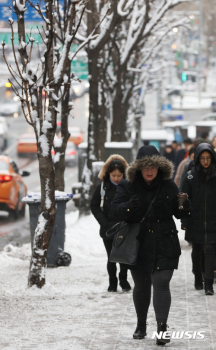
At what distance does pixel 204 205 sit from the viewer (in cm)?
770

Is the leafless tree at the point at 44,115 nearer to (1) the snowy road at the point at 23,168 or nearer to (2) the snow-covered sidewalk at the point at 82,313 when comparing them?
(2) the snow-covered sidewalk at the point at 82,313

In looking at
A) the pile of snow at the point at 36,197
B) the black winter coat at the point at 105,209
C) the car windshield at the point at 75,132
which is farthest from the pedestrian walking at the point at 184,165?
the car windshield at the point at 75,132

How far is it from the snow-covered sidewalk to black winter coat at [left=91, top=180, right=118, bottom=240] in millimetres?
752

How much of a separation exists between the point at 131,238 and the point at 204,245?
2.44 metres

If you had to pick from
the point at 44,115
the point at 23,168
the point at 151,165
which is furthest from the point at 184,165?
the point at 23,168

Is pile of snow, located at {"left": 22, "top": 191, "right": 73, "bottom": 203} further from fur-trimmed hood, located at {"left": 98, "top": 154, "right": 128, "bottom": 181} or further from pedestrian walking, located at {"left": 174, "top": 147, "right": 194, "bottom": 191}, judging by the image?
fur-trimmed hood, located at {"left": 98, "top": 154, "right": 128, "bottom": 181}

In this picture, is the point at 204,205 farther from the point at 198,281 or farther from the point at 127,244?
the point at 127,244

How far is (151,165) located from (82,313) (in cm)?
189

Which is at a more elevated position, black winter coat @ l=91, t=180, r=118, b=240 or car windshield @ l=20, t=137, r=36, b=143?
black winter coat @ l=91, t=180, r=118, b=240

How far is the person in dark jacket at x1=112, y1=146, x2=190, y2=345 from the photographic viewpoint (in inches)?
213

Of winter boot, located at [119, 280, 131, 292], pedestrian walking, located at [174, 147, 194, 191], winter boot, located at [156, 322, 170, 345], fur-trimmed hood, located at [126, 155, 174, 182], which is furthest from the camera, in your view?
pedestrian walking, located at [174, 147, 194, 191]

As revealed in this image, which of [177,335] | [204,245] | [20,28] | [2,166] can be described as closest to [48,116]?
[20,28]

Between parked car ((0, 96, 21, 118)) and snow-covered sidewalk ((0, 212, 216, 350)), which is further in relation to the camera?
parked car ((0, 96, 21, 118))

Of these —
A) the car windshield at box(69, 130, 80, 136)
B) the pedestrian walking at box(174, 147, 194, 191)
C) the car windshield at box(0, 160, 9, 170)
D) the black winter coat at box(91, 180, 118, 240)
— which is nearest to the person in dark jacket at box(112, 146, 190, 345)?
the black winter coat at box(91, 180, 118, 240)
